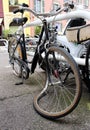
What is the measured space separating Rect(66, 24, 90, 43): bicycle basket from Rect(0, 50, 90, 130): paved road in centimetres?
69

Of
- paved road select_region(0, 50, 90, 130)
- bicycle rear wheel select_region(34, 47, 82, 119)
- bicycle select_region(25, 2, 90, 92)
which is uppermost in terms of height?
bicycle select_region(25, 2, 90, 92)

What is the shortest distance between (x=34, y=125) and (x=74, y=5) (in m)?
1.18

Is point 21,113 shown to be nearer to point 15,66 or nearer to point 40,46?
point 40,46

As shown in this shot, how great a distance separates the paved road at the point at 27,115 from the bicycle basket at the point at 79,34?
0.69m

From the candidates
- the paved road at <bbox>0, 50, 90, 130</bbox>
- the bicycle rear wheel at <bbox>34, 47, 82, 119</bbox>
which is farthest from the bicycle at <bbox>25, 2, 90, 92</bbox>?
the paved road at <bbox>0, 50, 90, 130</bbox>

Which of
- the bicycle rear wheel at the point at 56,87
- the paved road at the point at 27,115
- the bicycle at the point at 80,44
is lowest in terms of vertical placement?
the paved road at the point at 27,115

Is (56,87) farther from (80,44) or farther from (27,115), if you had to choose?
(80,44)

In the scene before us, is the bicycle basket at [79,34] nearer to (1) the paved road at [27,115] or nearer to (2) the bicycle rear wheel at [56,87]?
(2) the bicycle rear wheel at [56,87]

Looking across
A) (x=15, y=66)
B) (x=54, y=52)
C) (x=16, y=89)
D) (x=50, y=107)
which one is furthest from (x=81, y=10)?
(x=15, y=66)

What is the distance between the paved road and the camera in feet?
6.88

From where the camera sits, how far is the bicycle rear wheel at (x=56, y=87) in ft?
7.49

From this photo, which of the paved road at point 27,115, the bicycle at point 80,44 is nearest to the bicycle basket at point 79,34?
the bicycle at point 80,44

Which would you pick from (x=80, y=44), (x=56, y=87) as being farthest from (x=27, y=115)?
(x=80, y=44)

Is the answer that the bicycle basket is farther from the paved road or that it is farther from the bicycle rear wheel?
the paved road
